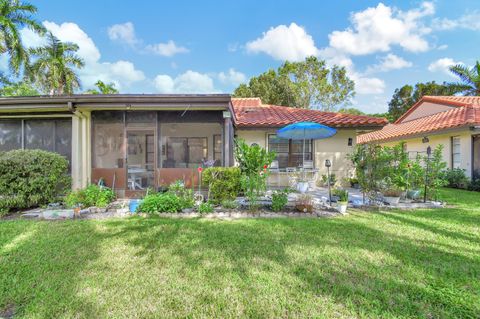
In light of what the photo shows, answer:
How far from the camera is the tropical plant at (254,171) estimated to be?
19.4 feet

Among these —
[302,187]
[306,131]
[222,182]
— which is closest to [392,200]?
[302,187]

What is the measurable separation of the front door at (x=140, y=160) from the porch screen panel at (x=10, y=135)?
3.91 meters

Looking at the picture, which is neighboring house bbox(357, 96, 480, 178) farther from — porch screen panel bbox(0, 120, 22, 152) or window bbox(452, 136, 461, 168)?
porch screen panel bbox(0, 120, 22, 152)

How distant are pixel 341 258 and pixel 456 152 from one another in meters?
12.8

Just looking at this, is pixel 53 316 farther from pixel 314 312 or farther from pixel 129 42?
pixel 129 42


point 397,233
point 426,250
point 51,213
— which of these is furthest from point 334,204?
point 51,213

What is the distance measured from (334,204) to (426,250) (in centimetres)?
287

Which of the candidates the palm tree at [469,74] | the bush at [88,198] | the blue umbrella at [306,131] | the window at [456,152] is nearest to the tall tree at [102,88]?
the bush at [88,198]

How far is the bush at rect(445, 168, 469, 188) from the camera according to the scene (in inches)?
419

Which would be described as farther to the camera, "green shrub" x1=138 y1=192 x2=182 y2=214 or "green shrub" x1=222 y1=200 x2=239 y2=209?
"green shrub" x1=222 y1=200 x2=239 y2=209

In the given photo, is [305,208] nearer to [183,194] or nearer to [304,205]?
[304,205]

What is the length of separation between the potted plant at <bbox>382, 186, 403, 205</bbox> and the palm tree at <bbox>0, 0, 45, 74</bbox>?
2241cm

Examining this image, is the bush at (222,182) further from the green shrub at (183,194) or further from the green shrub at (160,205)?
the green shrub at (160,205)

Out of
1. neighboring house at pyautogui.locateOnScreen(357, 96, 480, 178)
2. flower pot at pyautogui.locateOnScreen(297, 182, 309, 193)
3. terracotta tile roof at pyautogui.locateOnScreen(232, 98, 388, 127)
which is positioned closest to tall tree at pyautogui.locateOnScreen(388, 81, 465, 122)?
neighboring house at pyautogui.locateOnScreen(357, 96, 480, 178)
